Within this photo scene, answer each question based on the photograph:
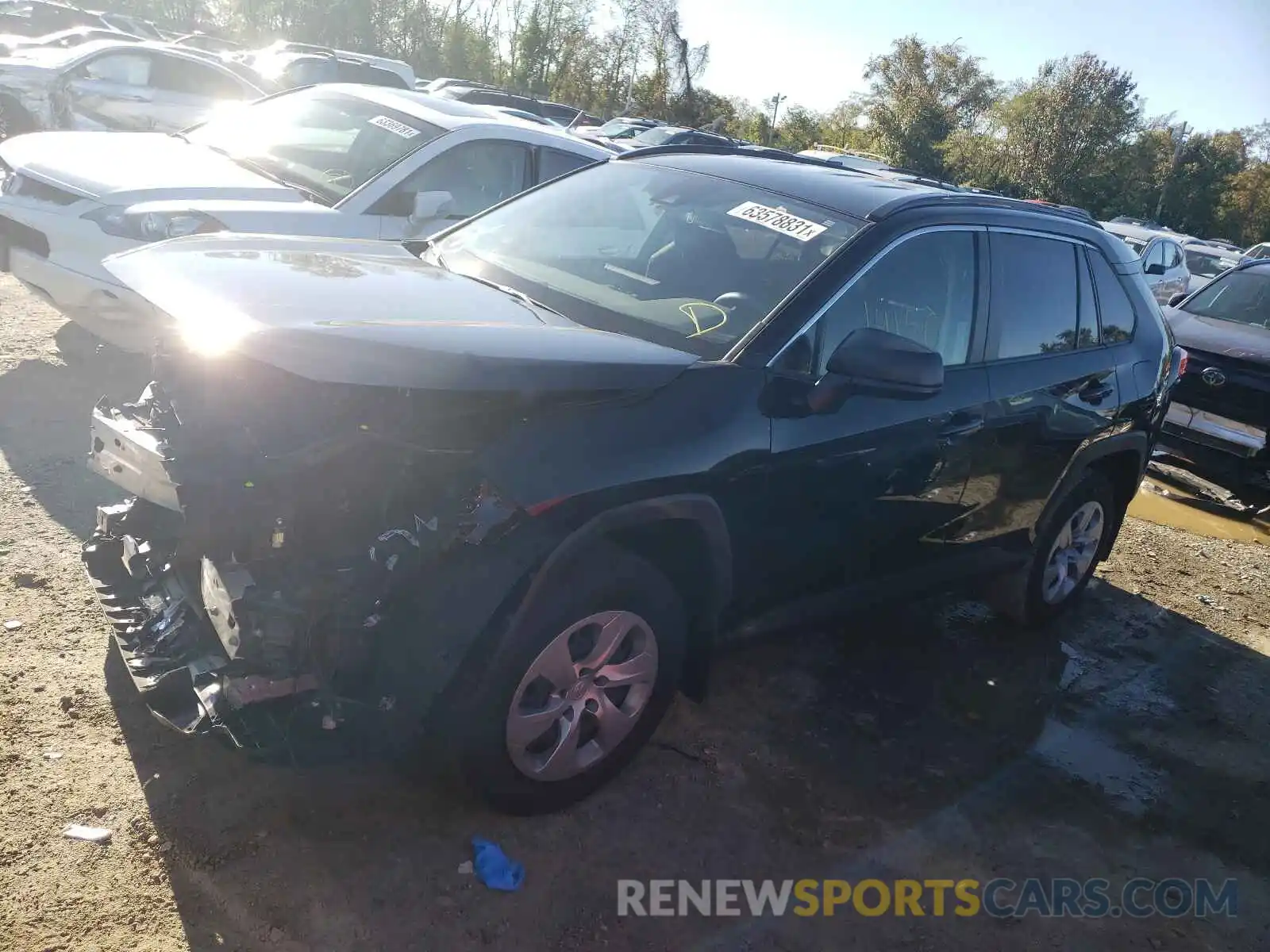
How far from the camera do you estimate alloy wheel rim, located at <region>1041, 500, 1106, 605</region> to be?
4746 millimetres

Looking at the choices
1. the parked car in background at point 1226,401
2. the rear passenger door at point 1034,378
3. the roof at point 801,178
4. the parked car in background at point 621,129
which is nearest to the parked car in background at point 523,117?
the roof at point 801,178

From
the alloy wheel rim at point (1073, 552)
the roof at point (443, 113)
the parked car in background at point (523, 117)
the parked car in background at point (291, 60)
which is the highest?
the parked car in background at point (291, 60)

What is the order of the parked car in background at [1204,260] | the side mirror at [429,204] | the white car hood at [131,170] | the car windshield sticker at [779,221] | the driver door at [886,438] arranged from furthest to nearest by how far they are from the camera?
the parked car in background at [1204,260] → the side mirror at [429,204] → the white car hood at [131,170] → the car windshield sticker at [779,221] → the driver door at [886,438]

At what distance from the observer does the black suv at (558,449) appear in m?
2.45

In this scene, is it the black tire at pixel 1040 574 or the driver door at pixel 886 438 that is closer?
the driver door at pixel 886 438

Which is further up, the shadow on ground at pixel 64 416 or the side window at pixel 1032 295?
the side window at pixel 1032 295

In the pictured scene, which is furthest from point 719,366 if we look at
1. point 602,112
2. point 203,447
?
point 602,112

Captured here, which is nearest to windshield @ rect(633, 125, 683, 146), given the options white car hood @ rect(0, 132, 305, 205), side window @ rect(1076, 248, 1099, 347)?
white car hood @ rect(0, 132, 305, 205)

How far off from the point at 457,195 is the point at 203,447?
14.5 feet

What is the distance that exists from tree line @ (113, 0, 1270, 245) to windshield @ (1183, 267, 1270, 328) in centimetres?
2773

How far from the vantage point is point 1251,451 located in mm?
6992

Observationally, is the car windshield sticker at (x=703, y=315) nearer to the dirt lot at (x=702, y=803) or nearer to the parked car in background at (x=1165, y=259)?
the dirt lot at (x=702, y=803)

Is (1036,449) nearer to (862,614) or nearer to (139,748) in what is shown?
(862,614)

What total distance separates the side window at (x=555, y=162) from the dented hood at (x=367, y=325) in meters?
3.91
